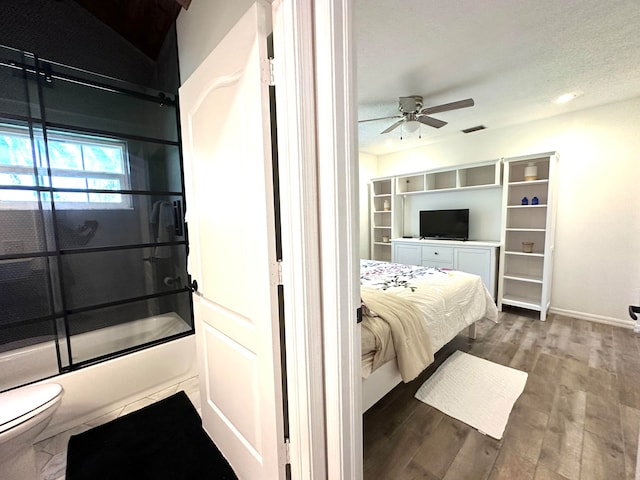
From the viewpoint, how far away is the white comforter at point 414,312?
5.36 feet

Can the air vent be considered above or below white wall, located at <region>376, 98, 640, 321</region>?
above

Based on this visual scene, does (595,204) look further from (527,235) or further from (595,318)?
(595,318)

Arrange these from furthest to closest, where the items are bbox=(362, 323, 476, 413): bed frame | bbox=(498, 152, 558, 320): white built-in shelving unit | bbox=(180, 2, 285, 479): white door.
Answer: bbox=(498, 152, 558, 320): white built-in shelving unit
bbox=(362, 323, 476, 413): bed frame
bbox=(180, 2, 285, 479): white door

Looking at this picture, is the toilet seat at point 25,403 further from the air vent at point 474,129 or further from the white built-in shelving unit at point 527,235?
the air vent at point 474,129

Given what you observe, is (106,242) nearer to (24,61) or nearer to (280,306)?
(24,61)

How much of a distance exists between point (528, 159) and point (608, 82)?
0.97 m

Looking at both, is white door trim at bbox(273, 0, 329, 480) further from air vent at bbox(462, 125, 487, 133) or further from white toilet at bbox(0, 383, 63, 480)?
air vent at bbox(462, 125, 487, 133)

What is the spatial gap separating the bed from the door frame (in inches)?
20.9

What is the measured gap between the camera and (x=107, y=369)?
184 centimetres

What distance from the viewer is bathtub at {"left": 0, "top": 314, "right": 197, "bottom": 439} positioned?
1.73 metres

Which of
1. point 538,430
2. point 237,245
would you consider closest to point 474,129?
point 538,430

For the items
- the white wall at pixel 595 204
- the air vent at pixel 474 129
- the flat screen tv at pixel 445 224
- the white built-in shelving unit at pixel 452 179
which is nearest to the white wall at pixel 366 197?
the white built-in shelving unit at pixel 452 179

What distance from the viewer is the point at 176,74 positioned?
2.13 m

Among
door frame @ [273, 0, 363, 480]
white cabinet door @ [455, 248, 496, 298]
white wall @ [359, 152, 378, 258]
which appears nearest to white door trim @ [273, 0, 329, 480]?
door frame @ [273, 0, 363, 480]
